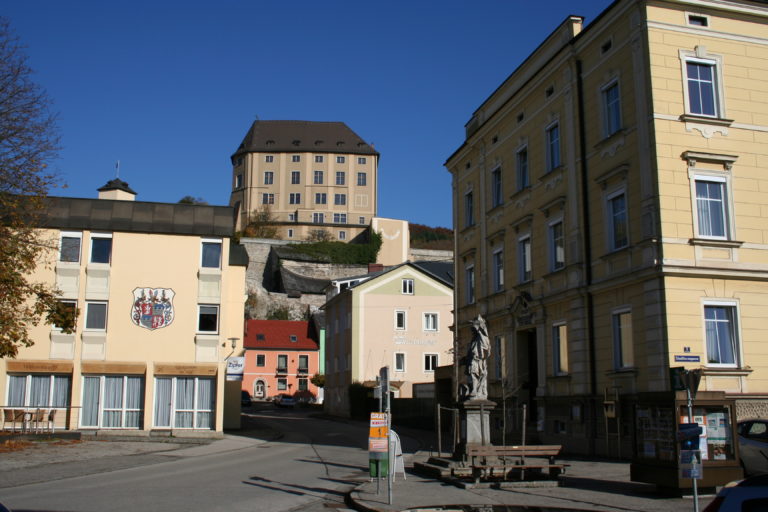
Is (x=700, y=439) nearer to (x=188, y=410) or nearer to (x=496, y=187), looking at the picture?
(x=496, y=187)

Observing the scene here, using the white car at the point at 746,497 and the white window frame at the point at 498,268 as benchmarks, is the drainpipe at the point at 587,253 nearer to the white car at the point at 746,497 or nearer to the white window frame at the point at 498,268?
the white window frame at the point at 498,268

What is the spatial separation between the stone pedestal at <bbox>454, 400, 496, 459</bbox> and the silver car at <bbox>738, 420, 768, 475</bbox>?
5.34 meters

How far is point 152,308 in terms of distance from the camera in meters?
31.1

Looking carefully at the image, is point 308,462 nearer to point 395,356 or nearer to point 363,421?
point 363,421

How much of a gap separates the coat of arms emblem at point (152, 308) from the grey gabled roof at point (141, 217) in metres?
2.61

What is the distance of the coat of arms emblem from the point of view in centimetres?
3103

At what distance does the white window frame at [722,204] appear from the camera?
765 inches

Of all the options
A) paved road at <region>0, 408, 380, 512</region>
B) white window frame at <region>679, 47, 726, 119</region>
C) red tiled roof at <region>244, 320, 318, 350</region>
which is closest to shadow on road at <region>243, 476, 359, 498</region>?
paved road at <region>0, 408, 380, 512</region>

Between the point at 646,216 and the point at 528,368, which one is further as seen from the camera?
the point at 528,368

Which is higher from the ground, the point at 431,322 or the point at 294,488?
the point at 431,322

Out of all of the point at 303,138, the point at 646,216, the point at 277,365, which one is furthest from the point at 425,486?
the point at 303,138

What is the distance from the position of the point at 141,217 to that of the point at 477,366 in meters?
18.8

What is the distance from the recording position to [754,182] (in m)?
20.2

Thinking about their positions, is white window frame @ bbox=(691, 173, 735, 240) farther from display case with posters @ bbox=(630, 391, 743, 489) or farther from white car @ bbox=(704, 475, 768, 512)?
white car @ bbox=(704, 475, 768, 512)
